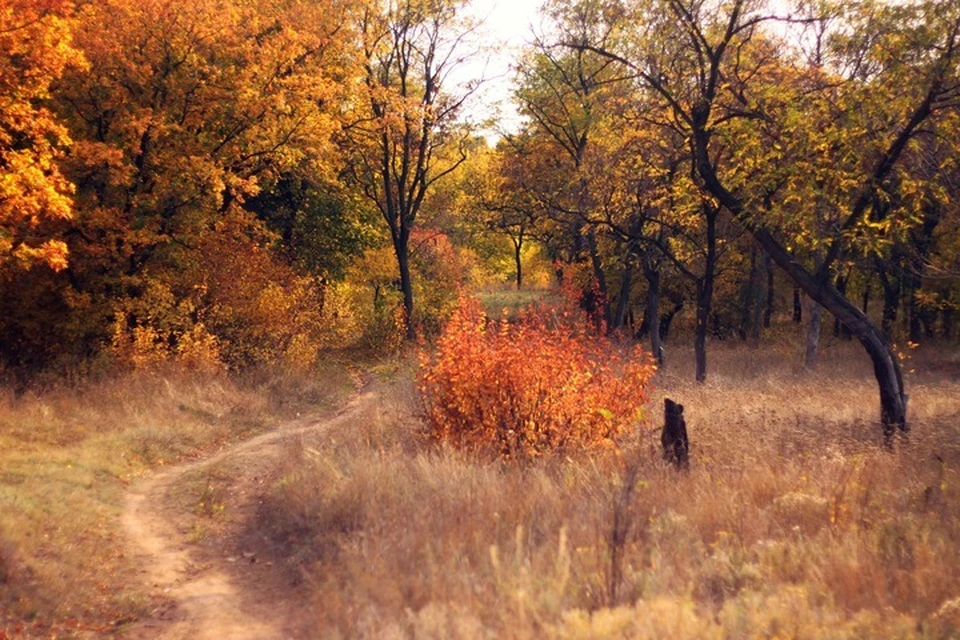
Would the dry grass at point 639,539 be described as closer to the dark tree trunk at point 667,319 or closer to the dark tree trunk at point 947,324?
the dark tree trunk at point 667,319

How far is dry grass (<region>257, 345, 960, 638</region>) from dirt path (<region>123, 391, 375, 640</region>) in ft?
1.27

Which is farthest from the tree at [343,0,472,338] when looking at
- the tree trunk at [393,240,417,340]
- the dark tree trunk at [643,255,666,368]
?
the dark tree trunk at [643,255,666,368]

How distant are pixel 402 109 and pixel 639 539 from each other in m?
22.0

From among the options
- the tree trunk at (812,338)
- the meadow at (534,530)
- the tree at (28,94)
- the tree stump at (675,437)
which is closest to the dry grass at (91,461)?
the meadow at (534,530)

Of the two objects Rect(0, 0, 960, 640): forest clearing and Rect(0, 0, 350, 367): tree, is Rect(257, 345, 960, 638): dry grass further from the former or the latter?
Rect(0, 0, 350, 367): tree

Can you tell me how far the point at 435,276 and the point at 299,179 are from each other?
1421 centimetres

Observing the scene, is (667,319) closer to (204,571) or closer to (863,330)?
(863,330)

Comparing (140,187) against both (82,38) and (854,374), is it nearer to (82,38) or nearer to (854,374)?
(82,38)

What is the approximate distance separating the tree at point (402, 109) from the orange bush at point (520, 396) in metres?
17.5

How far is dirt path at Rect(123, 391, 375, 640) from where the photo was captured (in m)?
6.15

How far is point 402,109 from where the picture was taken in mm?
25672

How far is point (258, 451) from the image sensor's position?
41.3 feet

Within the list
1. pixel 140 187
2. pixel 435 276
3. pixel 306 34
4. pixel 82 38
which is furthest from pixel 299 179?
pixel 435 276

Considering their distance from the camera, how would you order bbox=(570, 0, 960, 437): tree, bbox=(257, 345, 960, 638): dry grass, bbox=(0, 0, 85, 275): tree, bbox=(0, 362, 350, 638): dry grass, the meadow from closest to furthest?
bbox=(257, 345, 960, 638): dry grass → the meadow → bbox=(0, 362, 350, 638): dry grass → bbox=(570, 0, 960, 437): tree → bbox=(0, 0, 85, 275): tree
